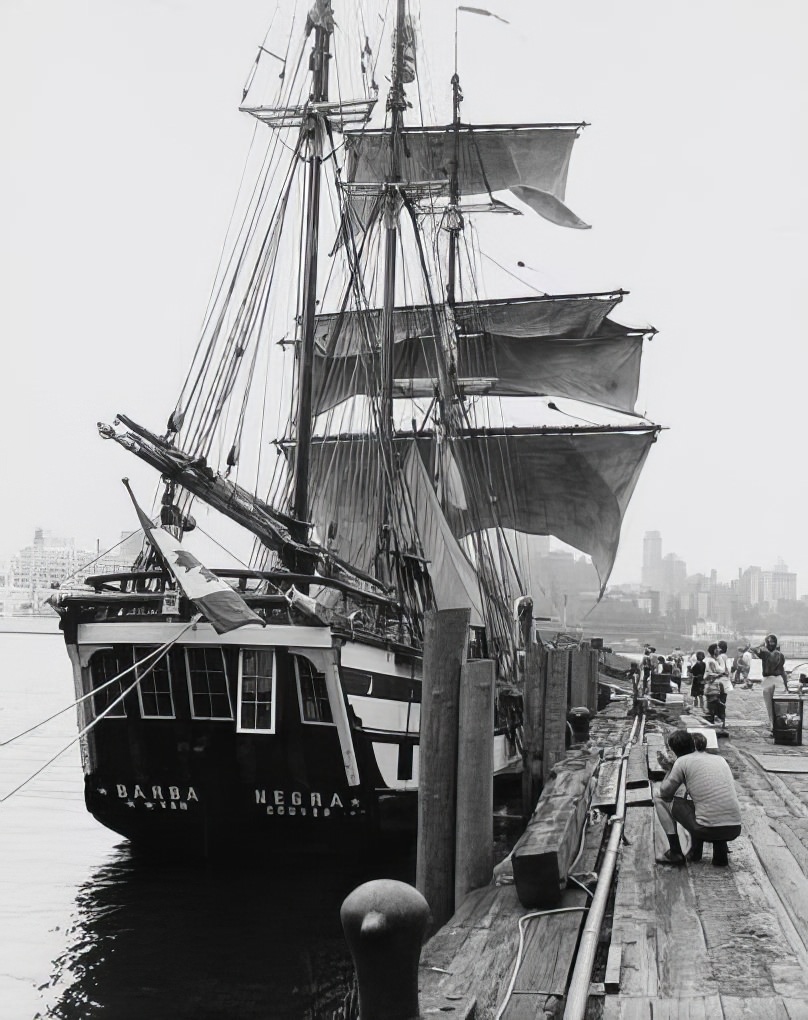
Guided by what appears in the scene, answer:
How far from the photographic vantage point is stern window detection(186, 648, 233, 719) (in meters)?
13.7

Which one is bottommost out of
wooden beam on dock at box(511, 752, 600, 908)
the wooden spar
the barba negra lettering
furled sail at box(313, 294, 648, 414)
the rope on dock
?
the barba negra lettering

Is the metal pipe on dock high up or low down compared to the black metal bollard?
up

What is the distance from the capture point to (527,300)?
132 ft

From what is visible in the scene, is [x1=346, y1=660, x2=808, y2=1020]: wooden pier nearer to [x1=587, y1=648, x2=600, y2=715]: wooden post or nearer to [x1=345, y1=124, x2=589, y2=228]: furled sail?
[x1=587, y1=648, x2=600, y2=715]: wooden post

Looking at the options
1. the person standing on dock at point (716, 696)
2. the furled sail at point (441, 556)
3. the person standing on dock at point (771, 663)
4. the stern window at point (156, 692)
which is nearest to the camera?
the stern window at point (156, 692)

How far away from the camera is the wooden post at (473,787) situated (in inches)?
286

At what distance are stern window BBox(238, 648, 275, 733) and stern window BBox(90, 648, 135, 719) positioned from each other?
1581 mm

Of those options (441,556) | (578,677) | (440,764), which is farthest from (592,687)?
(440,764)

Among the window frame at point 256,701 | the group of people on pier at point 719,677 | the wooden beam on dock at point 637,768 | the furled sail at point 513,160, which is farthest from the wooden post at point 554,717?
the furled sail at point 513,160

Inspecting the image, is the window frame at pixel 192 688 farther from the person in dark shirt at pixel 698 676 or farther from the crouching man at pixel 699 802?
the person in dark shirt at pixel 698 676

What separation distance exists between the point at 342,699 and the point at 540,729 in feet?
7.85

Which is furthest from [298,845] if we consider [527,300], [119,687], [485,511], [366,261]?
[527,300]

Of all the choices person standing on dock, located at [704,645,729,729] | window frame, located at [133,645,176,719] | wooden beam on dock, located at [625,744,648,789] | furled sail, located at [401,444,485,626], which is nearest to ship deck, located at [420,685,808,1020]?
wooden beam on dock, located at [625,744,648,789]

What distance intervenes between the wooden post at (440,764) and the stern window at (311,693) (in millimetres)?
5962
